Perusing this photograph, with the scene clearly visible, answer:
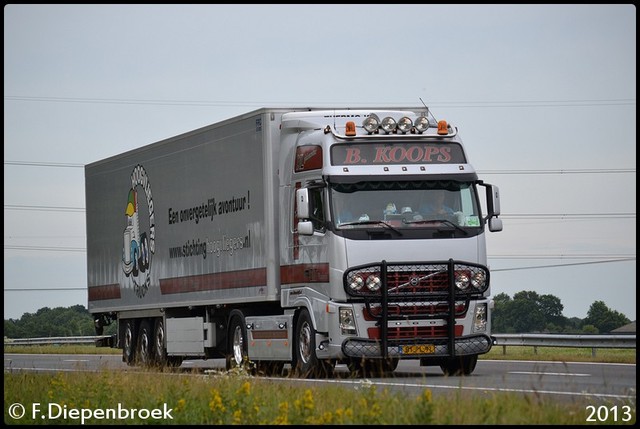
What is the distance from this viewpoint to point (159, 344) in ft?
94.2

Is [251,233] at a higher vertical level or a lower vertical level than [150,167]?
lower

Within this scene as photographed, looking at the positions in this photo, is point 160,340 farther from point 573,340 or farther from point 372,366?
point 573,340

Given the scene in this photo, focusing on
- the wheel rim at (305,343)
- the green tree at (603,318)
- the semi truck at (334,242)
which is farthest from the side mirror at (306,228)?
the green tree at (603,318)

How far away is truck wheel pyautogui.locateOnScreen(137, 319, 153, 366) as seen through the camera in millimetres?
29281

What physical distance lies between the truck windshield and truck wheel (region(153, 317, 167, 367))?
7.99 metres

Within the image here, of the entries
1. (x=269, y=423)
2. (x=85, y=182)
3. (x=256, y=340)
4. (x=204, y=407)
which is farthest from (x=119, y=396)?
(x=85, y=182)

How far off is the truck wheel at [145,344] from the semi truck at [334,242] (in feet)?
7.60

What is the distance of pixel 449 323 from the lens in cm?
2184

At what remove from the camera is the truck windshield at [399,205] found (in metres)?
21.7

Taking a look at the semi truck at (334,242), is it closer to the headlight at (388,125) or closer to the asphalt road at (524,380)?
the headlight at (388,125)

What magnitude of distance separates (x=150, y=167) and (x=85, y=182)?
510 centimetres

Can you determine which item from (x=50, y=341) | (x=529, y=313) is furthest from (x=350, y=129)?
(x=529, y=313)

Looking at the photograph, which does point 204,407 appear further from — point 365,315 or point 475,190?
point 475,190

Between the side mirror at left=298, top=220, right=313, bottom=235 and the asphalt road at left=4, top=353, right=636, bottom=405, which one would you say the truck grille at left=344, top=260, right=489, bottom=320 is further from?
the asphalt road at left=4, top=353, right=636, bottom=405
